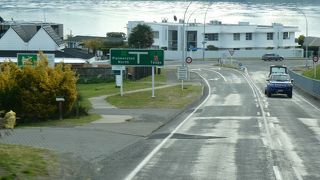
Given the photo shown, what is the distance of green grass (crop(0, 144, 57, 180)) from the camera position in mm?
10891

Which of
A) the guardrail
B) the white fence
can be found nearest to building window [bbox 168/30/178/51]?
the white fence

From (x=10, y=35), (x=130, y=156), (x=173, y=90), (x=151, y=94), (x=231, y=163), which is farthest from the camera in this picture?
(x=10, y=35)

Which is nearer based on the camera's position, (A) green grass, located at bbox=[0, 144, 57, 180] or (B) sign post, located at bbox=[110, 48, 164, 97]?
(A) green grass, located at bbox=[0, 144, 57, 180]

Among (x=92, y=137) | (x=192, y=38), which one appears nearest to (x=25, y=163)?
(x=92, y=137)

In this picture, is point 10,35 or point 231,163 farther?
point 10,35

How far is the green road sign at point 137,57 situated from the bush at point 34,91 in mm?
12436

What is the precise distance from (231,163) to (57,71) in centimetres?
1521

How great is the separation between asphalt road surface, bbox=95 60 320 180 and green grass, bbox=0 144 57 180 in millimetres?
1166

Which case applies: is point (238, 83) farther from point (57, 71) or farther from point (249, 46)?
point (249, 46)

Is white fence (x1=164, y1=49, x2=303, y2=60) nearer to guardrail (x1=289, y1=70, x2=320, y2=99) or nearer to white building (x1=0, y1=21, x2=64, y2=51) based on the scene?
white building (x1=0, y1=21, x2=64, y2=51)

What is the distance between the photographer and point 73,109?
2805 centimetres

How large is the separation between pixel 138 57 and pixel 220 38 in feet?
254

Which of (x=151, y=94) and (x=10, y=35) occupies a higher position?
(x=10, y=35)

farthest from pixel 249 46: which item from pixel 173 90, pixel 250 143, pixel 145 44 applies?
pixel 250 143
